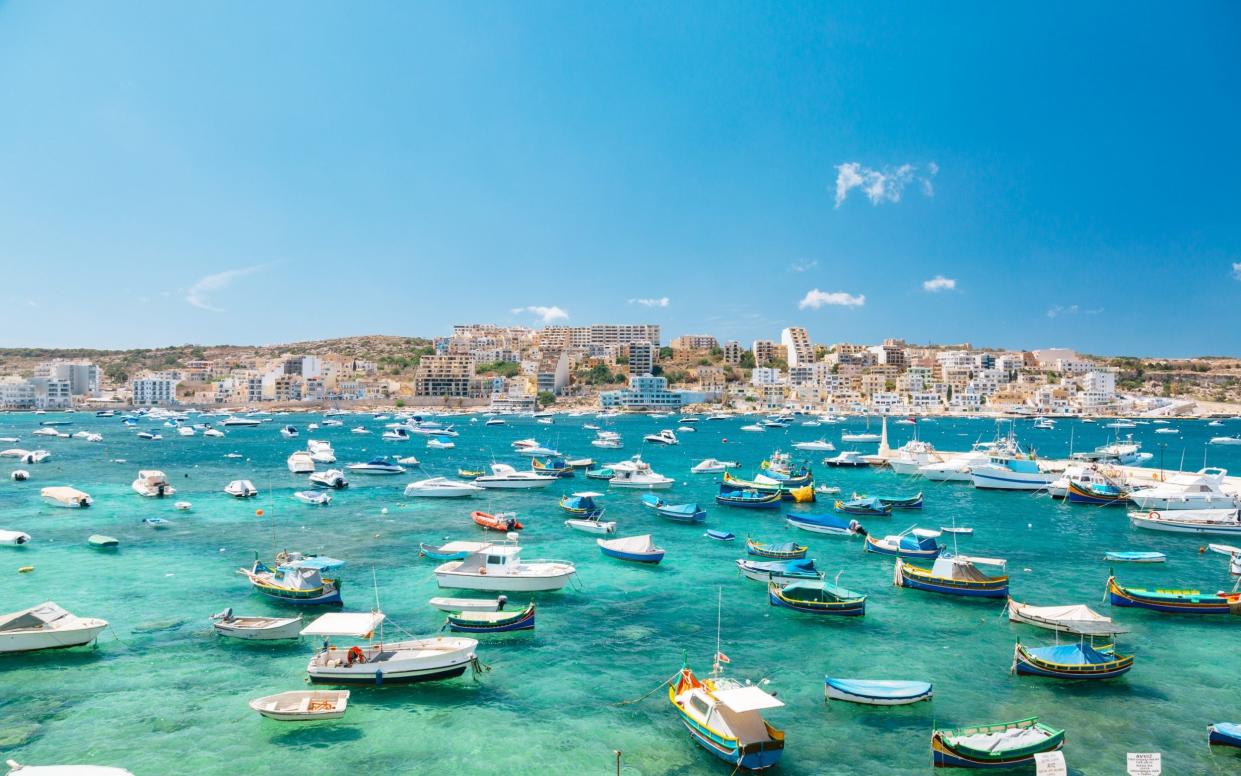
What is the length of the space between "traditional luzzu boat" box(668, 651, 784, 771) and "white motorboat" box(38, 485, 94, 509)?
41779 mm

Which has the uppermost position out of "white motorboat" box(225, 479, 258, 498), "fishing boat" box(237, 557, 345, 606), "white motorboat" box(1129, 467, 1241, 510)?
"white motorboat" box(1129, 467, 1241, 510)

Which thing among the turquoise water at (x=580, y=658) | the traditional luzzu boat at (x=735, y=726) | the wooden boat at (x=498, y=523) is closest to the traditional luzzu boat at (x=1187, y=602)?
the turquoise water at (x=580, y=658)

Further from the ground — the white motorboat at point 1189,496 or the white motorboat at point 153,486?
the white motorboat at point 1189,496

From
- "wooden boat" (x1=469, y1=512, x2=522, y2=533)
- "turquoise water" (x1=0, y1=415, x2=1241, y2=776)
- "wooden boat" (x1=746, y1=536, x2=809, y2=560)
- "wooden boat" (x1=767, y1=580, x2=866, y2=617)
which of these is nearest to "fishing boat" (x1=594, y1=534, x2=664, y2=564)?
"turquoise water" (x1=0, y1=415, x2=1241, y2=776)

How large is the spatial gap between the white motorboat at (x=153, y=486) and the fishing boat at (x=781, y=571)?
37.8 metres

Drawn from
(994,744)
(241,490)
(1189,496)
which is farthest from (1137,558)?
(241,490)

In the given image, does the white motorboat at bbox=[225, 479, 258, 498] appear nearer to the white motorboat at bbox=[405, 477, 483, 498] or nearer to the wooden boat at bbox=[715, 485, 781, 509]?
the white motorboat at bbox=[405, 477, 483, 498]

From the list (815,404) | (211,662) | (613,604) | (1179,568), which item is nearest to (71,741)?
(211,662)

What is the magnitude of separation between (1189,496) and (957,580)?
25173 millimetres

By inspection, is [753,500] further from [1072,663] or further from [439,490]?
[1072,663]

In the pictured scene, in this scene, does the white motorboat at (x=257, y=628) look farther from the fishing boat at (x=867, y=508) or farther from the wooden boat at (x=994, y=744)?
the fishing boat at (x=867, y=508)

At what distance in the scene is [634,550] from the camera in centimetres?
3059

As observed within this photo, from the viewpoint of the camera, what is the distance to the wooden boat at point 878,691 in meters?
17.0

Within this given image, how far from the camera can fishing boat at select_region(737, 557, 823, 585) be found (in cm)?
2677
